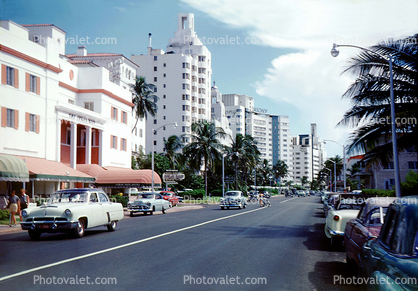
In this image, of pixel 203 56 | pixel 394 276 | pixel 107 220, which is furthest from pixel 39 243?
pixel 203 56

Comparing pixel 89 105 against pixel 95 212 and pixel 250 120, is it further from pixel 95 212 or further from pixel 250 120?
pixel 250 120

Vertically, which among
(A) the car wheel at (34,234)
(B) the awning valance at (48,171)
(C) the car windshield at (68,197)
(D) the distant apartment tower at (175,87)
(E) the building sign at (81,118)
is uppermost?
(D) the distant apartment tower at (175,87)

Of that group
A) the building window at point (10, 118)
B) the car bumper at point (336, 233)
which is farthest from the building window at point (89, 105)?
the car bumper at point (336, 233)

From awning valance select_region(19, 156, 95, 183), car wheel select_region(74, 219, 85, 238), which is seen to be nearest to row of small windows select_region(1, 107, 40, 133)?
awning valance select_region(19, 156, 95, 183)

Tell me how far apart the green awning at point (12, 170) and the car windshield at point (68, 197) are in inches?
386

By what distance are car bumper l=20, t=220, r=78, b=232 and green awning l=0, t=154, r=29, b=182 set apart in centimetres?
1108

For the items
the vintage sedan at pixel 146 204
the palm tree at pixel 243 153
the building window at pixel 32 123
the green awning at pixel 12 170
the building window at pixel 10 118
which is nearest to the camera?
the green awning at pixel 12 170

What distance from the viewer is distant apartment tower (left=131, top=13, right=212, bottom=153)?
102 m

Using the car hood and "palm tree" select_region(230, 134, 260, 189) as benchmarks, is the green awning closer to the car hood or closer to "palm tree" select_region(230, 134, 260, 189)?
the car hood

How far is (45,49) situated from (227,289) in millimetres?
31491

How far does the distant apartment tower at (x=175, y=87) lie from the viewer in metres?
102

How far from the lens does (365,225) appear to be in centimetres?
802

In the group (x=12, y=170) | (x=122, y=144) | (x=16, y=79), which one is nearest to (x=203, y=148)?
(x=122, y=144)

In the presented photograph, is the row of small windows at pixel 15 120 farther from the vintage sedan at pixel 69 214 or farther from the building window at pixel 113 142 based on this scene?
the vintage sedan at pixel 69 214
